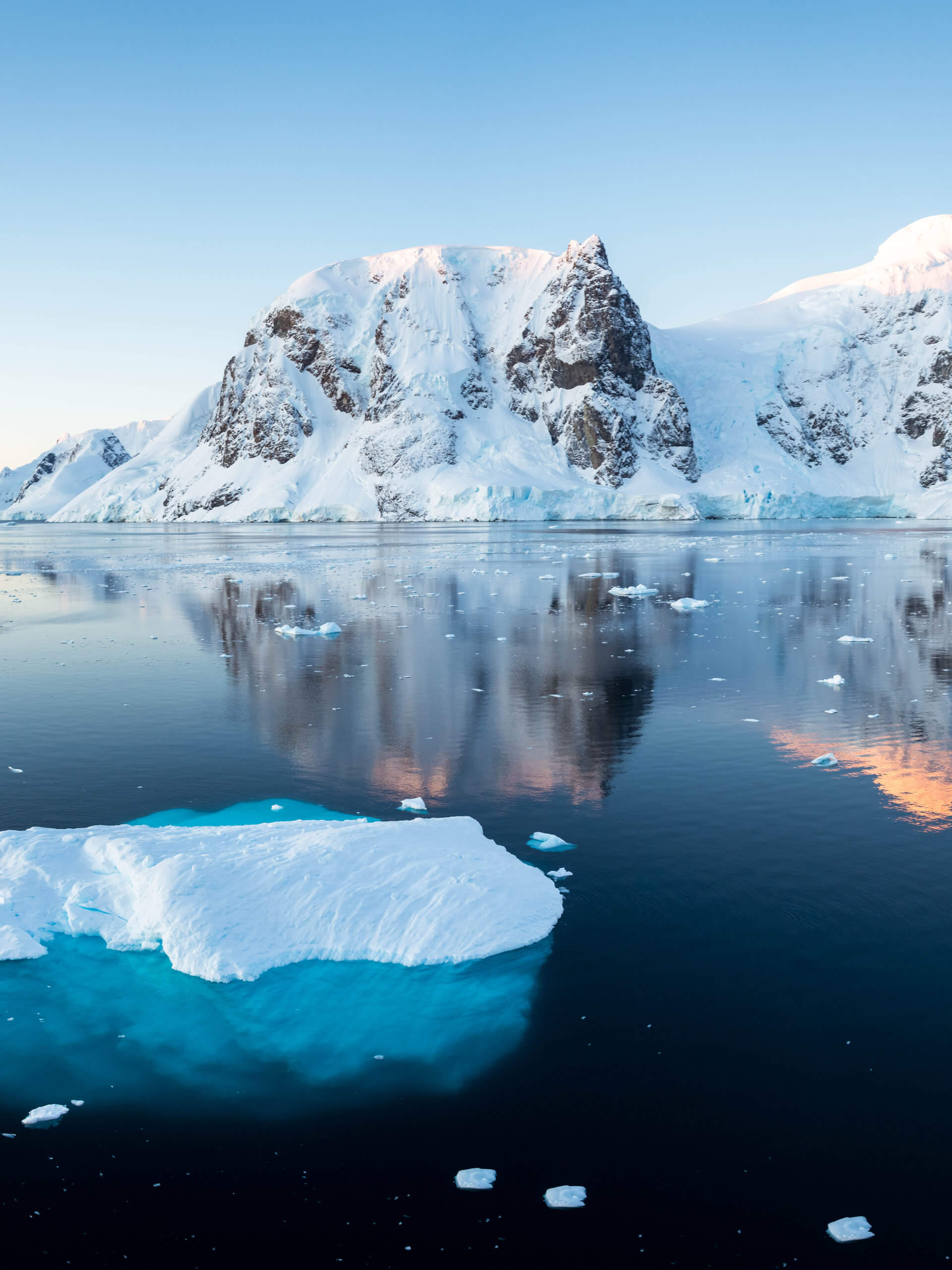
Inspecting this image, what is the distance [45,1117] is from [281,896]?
7.86 ft

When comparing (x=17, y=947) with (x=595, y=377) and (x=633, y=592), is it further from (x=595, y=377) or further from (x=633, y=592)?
(x=595, y=377)

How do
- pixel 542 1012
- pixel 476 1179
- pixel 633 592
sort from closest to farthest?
pixel 476 1179 → pixel 542 1012 → pixel 633 592

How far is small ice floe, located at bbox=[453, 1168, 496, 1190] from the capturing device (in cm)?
475

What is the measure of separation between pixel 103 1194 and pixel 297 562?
162 ft

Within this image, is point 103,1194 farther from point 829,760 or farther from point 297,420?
point 297,420

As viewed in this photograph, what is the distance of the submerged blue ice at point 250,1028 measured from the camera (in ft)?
18.5

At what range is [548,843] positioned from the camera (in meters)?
8.88

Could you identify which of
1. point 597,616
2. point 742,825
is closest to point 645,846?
point 742,825

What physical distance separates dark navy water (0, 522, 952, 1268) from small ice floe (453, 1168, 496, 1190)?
0.05 meters

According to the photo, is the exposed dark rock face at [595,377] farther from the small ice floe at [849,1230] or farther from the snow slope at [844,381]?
the small ice floe at [849,1230]

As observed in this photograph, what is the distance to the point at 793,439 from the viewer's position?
179m

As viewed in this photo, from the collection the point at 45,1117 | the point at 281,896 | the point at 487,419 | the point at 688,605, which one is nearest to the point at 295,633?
the point at 688,605

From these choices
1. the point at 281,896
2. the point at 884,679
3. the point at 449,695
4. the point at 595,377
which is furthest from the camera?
the point at 595,377

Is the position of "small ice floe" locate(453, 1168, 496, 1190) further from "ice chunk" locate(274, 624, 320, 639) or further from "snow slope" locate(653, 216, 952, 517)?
"snow slope" locate(653, 216, 952, 517)
